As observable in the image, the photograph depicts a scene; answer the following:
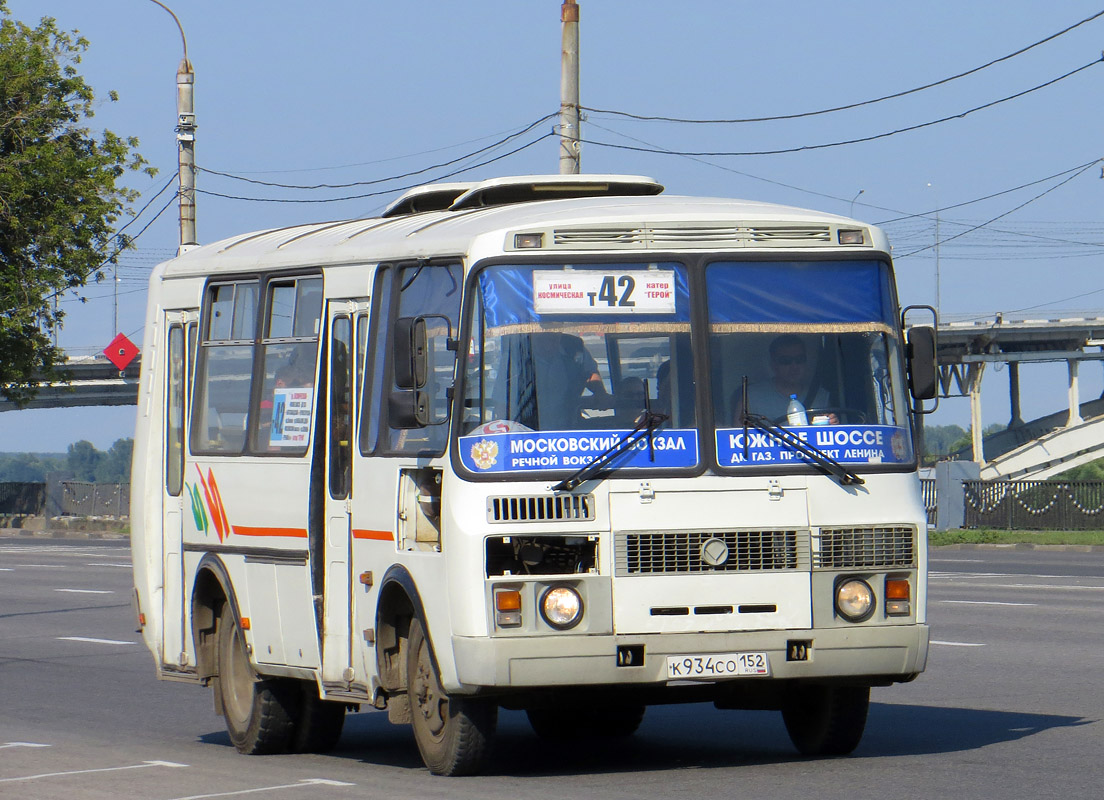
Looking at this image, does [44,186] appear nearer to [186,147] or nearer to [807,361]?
[186,147]

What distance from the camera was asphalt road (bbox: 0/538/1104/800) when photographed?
8562 millimetres

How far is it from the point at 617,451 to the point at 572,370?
43 centimetres

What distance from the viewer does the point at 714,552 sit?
28.2 feet

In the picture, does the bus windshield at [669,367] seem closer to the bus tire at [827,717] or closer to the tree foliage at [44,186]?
the bus tire at [827,717]

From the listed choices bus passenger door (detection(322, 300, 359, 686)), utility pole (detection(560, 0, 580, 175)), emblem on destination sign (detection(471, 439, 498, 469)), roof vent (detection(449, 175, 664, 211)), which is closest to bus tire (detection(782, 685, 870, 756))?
emblem on destination sign (detection(471, 439, 498, 469))

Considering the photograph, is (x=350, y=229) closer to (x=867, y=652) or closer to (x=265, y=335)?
(x=265, y=335)

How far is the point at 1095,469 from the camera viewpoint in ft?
404

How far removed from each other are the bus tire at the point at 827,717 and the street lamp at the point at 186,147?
19349mm

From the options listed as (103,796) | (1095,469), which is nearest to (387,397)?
(103,796)

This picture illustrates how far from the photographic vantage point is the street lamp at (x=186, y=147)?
90.9 feet

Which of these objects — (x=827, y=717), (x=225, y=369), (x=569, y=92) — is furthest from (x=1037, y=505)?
(x=827, y=717)

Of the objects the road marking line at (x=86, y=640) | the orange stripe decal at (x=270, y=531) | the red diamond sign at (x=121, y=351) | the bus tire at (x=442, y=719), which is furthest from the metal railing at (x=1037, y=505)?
the bus tire at (x=442, y=719)

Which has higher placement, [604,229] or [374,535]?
[604,229]

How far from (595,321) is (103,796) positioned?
313 cm
